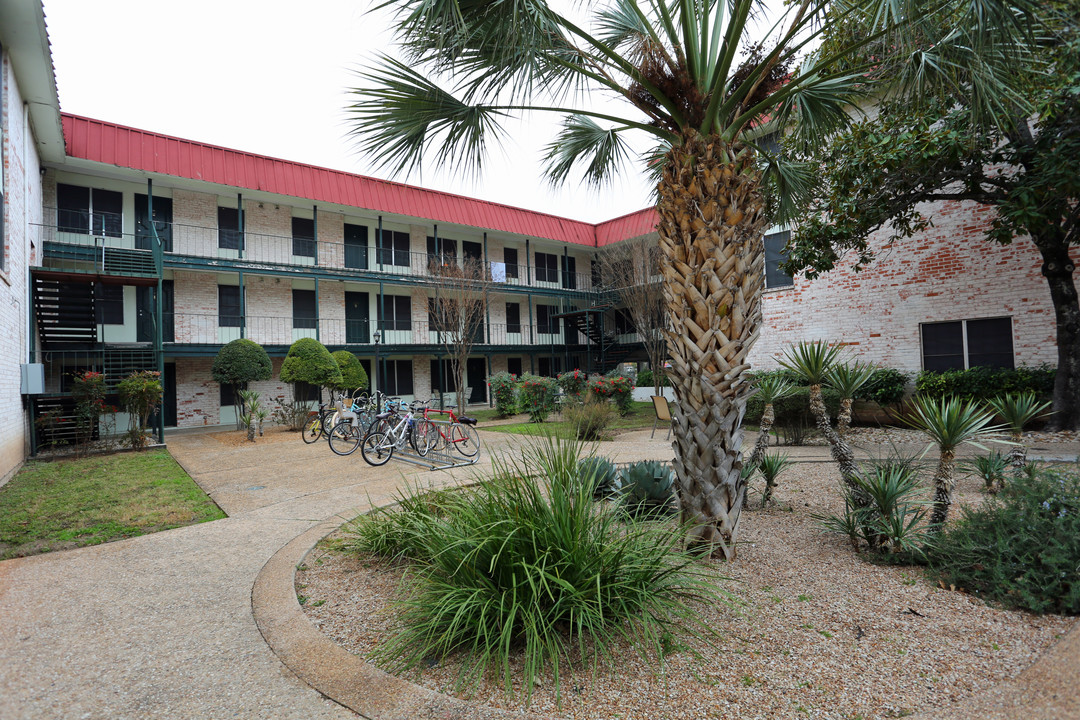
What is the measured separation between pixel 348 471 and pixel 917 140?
988 centimetres

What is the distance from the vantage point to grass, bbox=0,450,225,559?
15.5 ft

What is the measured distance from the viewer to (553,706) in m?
2.13

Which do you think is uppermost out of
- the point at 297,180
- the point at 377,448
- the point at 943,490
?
the point at 297,180

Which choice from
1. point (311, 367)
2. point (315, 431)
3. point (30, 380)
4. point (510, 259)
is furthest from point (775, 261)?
point (30, 380)

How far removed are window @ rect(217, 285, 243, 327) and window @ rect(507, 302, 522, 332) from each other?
11155 mm

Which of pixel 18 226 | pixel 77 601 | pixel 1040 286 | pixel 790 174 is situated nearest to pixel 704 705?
pixel 77 601

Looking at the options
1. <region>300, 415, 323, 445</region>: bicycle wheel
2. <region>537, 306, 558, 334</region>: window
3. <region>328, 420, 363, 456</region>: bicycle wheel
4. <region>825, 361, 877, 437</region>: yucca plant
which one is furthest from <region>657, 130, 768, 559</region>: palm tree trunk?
<region>537, 306, 558, 334</region>: window

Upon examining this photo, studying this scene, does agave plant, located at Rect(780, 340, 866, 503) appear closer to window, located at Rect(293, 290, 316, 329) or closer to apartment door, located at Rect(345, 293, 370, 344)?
window, located at Rect(293, 290, 316, 329)

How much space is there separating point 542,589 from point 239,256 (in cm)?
1831

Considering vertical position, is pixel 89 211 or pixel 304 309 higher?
pixel 89 211

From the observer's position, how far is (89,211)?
49.4ft

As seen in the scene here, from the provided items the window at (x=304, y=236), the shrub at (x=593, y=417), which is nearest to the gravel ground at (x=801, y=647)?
the shrub at (x=593, y=417)

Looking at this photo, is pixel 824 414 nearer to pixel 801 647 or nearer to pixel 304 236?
pixel 801 647

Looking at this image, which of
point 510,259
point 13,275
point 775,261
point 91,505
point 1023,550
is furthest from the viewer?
point 510,259
